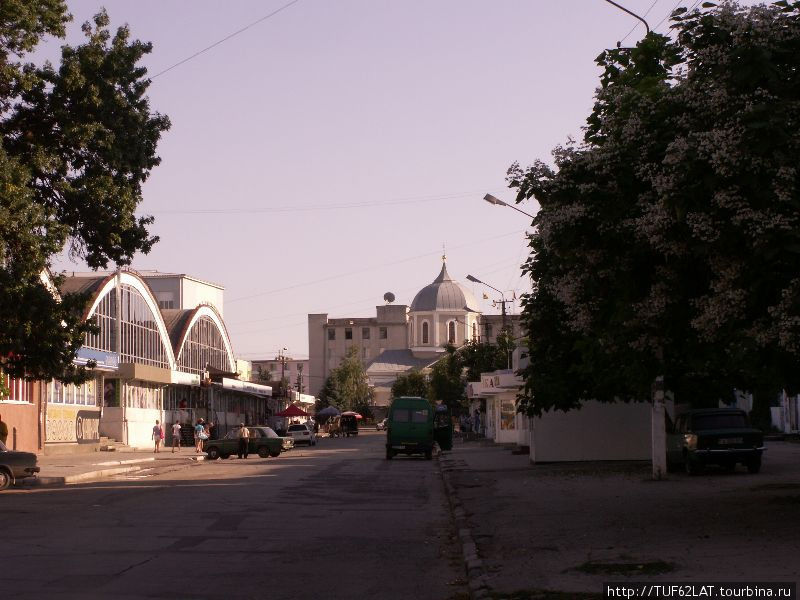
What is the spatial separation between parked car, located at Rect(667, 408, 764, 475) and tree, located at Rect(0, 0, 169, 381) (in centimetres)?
1520

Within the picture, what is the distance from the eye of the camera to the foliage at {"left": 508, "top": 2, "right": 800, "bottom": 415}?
40.1ft

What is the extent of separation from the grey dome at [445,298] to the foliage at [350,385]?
103 ft

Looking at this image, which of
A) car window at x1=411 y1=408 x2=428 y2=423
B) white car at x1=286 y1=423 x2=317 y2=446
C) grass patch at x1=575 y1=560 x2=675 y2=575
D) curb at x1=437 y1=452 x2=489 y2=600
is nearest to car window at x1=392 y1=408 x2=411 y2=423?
car window at x1=411 y1=408 x2=428 y2=423

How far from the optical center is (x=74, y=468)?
36844 mm

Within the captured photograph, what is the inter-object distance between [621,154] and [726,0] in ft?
7.41

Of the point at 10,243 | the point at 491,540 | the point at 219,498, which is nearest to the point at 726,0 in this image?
the point at 491,540

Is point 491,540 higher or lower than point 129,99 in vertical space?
lower

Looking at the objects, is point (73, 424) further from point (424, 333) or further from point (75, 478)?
point (424, 333)

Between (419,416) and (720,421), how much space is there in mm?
19744

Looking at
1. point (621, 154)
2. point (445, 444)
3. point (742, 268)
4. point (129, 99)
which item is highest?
point (129, 99)

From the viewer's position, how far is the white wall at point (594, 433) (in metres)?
35.8

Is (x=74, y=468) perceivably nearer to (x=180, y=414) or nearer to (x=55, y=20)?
(x=55, y=20)

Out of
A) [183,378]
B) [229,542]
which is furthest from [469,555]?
[183,378]

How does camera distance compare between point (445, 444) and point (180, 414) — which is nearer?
point (445, 444)
